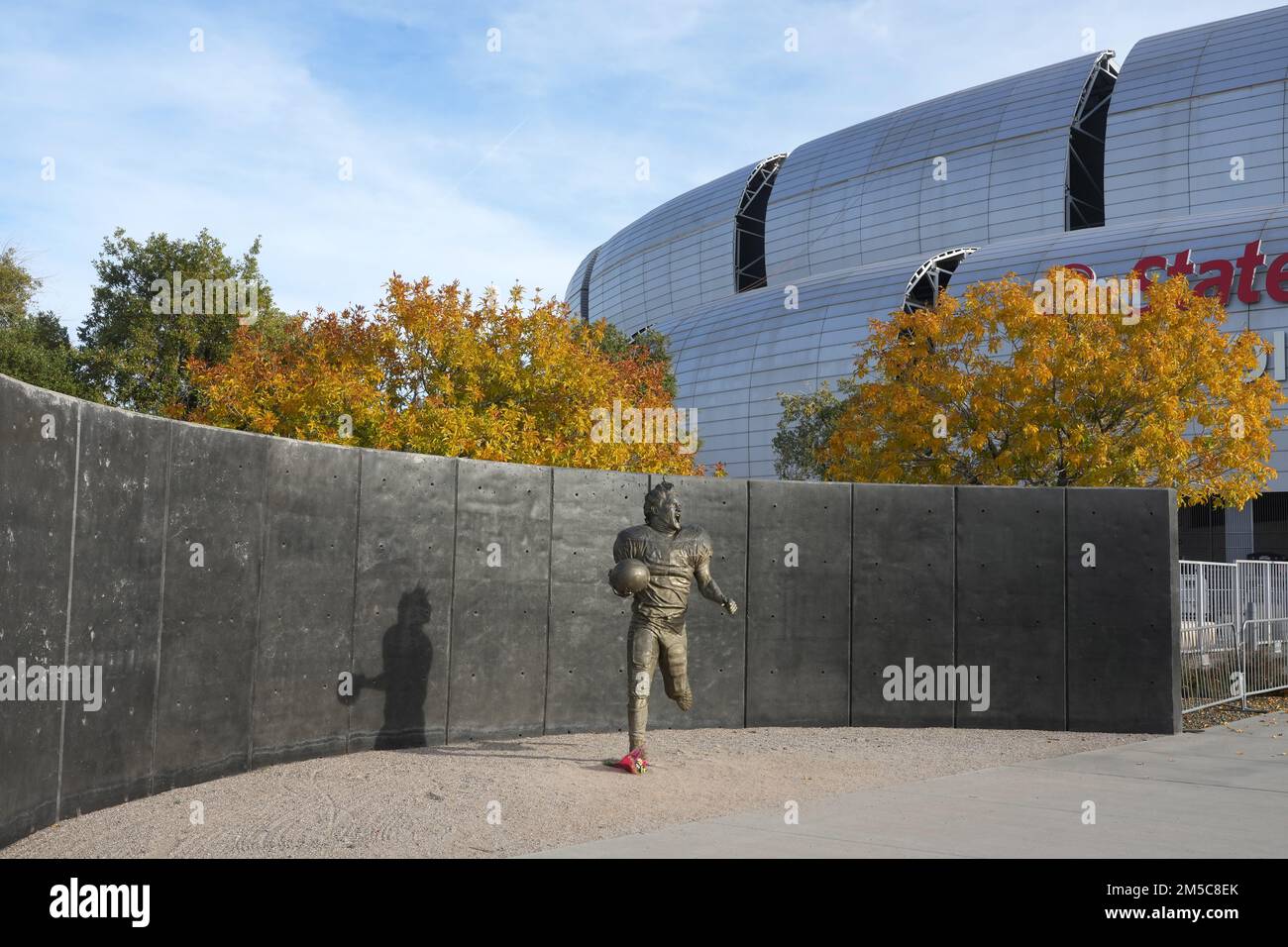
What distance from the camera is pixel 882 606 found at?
512 inches

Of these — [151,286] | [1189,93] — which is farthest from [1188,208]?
[151,286]

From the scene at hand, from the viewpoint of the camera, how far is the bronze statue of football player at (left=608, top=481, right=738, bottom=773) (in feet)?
30.5

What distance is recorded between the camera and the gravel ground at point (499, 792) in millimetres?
6777

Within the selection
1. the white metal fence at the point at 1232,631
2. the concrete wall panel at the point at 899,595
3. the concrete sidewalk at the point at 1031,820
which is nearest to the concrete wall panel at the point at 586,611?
the concrete wall panel at the point at 899,595

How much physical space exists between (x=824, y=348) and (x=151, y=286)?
3873 cm

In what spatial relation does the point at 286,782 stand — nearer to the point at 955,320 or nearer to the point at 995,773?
the point at 995,773

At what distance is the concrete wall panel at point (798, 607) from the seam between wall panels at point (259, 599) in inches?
207

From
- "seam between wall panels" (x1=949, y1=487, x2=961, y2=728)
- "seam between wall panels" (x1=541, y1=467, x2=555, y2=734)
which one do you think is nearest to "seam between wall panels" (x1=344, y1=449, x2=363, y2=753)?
"seam between wall panels" (x1=541, y1=467, x2=555, y2=734)

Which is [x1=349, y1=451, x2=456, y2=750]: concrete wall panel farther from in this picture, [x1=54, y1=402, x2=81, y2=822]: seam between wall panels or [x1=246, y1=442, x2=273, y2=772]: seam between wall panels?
[x1=54, y1=402, x2=81, y2=822]: seam between wall panels

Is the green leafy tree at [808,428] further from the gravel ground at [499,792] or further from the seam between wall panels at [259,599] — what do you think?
the seam between wall panels at [259,599]

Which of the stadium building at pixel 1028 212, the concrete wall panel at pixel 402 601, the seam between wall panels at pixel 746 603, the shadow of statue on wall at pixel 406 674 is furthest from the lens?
the stadium building at pixel 1028 212

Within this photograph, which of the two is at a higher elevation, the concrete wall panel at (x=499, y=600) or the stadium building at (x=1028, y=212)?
the stadium building at (x=1028, y=212)

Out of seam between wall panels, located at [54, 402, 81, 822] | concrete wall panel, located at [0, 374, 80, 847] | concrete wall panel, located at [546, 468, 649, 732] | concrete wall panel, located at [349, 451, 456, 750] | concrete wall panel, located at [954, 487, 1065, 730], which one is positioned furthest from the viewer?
concrete wall panel, located at [954, 487, 1065, 730]

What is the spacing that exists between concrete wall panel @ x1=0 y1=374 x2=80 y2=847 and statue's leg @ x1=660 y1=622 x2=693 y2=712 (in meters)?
4.32
